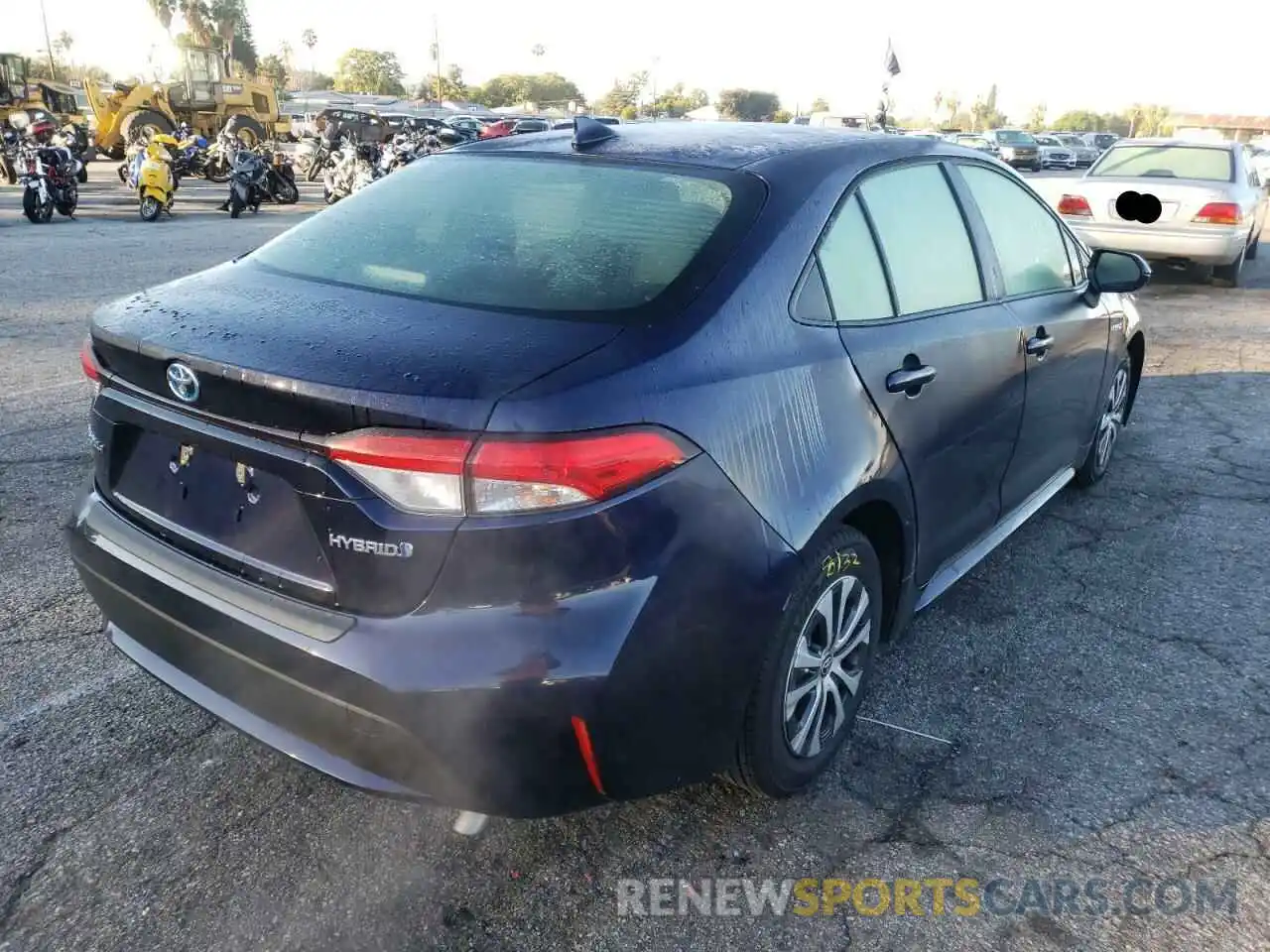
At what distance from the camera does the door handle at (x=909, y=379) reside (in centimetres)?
259

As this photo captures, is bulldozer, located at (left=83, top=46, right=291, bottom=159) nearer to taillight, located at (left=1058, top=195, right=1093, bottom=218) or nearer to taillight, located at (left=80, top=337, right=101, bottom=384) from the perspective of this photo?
taillight, located at (left=1058, top=195, right=1093, bottom=218)

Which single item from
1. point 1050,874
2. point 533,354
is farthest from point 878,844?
point 533,354

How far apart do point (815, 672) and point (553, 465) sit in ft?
3.35

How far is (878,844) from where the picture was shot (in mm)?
2459

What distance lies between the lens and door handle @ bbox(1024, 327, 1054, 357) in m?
3.36

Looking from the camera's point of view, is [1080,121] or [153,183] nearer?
[153,183]

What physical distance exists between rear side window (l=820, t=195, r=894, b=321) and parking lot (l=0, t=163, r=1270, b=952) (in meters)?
1.21

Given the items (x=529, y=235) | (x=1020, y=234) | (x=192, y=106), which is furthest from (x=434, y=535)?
(x=192, y=106)

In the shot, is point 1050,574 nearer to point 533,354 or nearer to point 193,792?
point 533,354

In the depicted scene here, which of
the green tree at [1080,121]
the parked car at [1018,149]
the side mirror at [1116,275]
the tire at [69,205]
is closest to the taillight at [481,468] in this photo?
the side mirror at [1116,275]

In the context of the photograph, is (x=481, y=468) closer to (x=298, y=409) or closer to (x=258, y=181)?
(x=298, y=409)

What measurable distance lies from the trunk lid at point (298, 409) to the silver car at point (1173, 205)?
31.5 feet

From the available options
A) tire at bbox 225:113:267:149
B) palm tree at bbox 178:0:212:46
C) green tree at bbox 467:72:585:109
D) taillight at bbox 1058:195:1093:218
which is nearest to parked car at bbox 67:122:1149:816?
taillight at bbox 1058:195:1093:218

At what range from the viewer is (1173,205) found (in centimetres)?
1033
